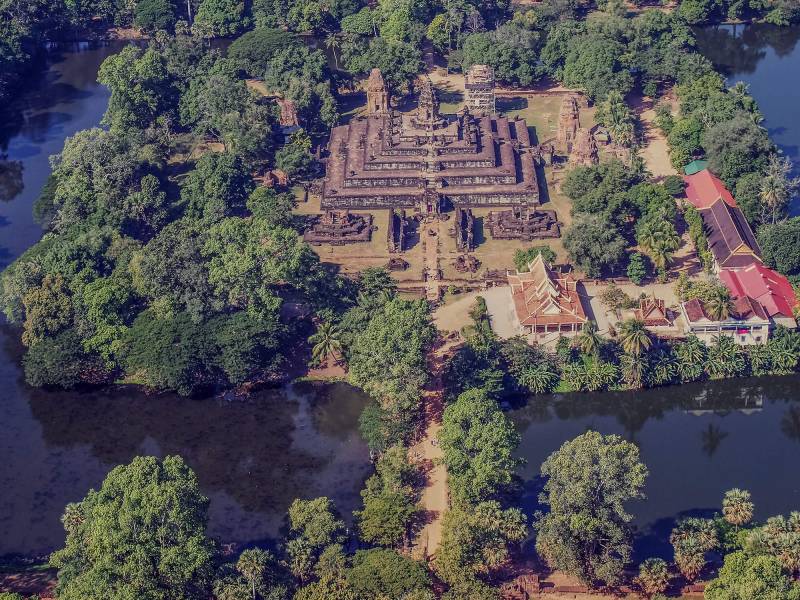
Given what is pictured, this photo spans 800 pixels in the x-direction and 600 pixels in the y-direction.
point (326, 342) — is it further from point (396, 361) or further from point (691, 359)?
point (691, 359)

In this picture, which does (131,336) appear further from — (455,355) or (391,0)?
(391,0)

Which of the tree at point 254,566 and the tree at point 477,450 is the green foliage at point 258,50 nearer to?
the tree at point 477,450

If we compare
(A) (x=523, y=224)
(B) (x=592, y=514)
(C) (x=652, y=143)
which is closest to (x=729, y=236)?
(A) (x=523, y=224)

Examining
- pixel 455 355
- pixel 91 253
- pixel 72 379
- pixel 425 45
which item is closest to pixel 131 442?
pixel 72 379

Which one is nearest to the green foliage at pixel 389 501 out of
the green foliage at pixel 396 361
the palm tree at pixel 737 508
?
the green foliage at pixel 396 361

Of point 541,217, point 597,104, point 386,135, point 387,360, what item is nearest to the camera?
point 387,360
